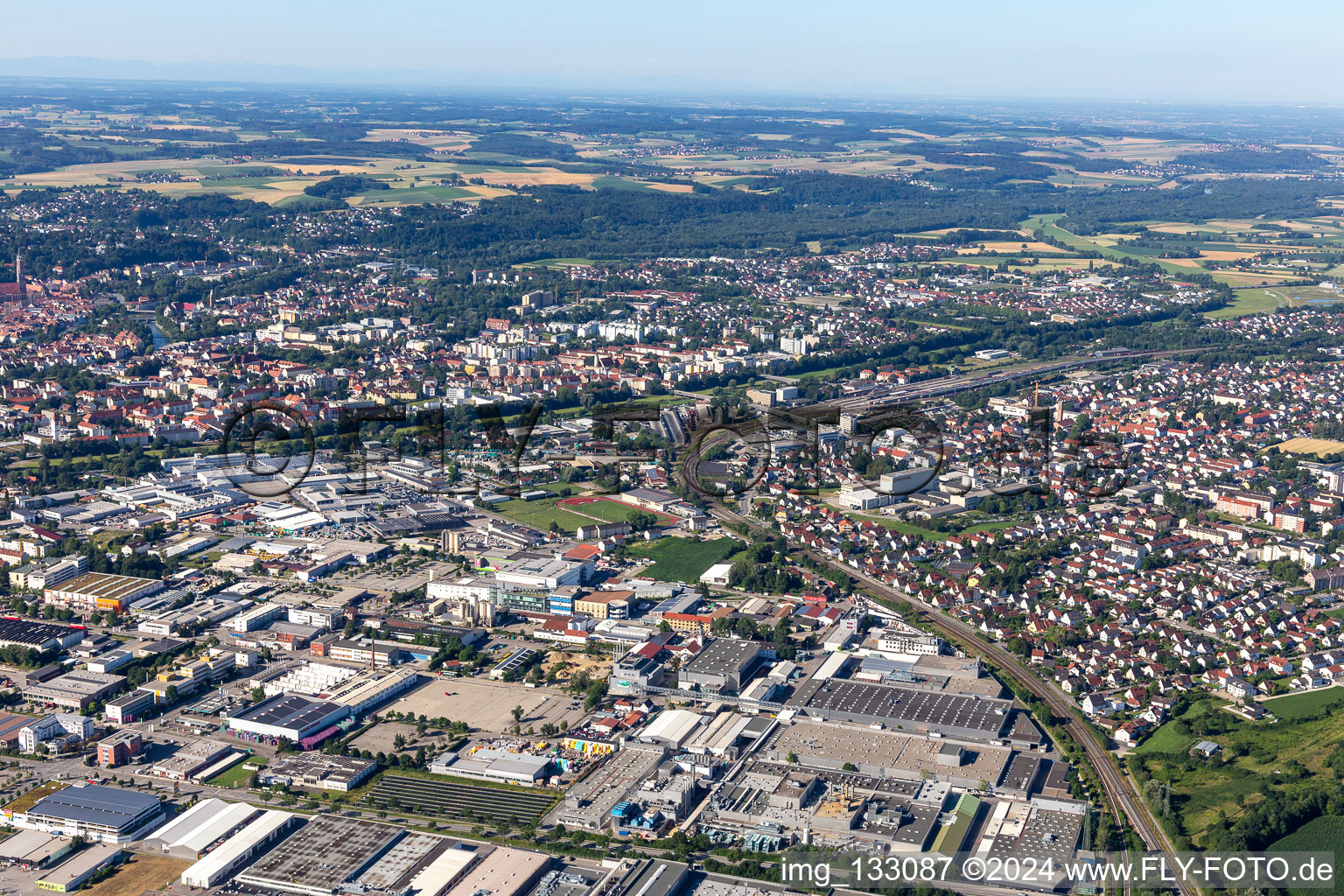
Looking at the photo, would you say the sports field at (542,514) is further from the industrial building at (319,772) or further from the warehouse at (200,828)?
the warehouse at (200,828)

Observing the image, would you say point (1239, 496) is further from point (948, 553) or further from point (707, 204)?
point (707, 204)

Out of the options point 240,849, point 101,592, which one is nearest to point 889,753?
point 240,849

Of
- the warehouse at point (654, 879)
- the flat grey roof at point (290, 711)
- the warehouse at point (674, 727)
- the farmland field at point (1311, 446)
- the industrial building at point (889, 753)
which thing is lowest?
the flat grey roof at point (290, 711)

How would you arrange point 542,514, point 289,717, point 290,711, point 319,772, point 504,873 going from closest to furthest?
point 504,873 < point 319,772 < point 289,717 < point 290,711 < point 542,514

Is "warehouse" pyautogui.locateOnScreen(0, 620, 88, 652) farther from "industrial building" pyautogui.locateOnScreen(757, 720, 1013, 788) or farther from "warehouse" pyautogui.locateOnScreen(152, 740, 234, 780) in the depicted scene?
"industrial building" pyautogui.locateOnScreen(757, 720, 1013, 788)

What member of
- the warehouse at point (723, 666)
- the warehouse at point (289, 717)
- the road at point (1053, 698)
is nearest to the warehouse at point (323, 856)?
the warehouse at point (289, 717)

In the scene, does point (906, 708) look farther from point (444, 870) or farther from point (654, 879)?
point (444, 870)
